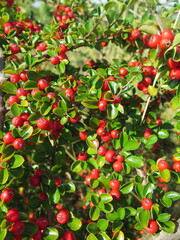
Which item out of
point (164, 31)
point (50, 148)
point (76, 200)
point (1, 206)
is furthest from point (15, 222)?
point (76, 200)

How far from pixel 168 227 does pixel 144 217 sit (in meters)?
0.17

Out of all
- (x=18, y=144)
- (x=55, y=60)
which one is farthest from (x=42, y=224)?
(x=55, y=60)

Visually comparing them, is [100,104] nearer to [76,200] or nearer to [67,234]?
[67,234]

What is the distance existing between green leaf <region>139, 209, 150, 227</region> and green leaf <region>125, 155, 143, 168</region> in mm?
288

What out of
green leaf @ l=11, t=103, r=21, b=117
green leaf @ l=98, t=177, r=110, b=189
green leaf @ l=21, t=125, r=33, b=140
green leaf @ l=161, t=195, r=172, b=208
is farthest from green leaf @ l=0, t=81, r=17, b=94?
green leaf @ l=161, t=195, r=172, b=208

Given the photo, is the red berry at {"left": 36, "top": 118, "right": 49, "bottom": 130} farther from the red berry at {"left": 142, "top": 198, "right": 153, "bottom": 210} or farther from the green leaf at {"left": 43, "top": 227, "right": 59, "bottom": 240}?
the red berry at {"left": 142, "top": 198, "right": 153, "bottom": 210}

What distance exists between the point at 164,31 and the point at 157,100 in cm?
147

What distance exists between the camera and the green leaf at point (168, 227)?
128 centimetres

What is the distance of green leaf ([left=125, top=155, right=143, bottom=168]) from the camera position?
143 cm

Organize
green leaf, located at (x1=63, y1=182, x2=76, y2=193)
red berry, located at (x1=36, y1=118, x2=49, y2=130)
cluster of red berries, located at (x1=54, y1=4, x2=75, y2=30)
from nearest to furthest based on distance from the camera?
1. red berry, located at (x1=36, y1=118, x2=49, y2=130)
2. green leaf, located at (x1=63, y1=182, x2=76, y2=193)
3. cluster of red berries, located at (x1=54, y1=4, x2=75, y2=30)

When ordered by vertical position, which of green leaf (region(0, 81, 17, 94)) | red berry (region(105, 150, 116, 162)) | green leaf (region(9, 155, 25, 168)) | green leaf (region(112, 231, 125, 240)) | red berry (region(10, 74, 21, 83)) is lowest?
green leaf (region(112, 231, 125, 240))

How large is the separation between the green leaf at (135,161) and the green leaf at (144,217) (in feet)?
0.95

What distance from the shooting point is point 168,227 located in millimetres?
1307

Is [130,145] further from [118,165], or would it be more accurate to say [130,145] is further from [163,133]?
[163,133]
